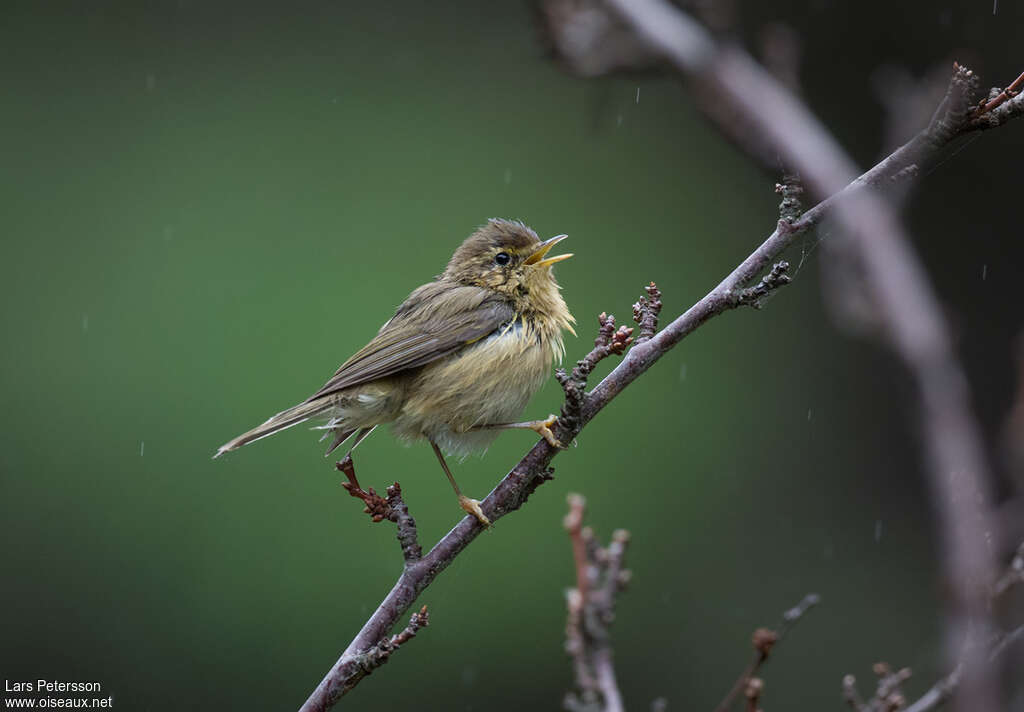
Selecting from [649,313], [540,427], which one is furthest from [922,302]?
[540,427]

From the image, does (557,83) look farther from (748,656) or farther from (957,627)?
(957,627)

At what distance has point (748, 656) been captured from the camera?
23.0ft

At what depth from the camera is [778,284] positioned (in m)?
2.74

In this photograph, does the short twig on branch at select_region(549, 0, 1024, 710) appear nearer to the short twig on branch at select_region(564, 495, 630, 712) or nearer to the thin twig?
the thin twig

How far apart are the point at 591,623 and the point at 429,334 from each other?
8.00ft

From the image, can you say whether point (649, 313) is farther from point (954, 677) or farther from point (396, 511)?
point (954, 677)

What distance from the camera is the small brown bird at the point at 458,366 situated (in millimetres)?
4039

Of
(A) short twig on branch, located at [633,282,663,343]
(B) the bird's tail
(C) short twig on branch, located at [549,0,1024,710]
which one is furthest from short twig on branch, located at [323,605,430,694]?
(B) the bird's tail

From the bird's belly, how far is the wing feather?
0.17 feet

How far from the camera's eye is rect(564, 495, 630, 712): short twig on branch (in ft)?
6.09

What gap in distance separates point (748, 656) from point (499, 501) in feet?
14.8

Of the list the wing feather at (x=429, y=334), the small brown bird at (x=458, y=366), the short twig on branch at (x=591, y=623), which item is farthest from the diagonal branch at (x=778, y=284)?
the wing feather at (x=429, y=334)

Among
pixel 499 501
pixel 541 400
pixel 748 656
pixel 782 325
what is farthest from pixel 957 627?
pixel 782 325

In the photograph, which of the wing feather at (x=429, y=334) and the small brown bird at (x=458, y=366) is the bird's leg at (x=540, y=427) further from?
the wing feather at (x=429, y=334)
